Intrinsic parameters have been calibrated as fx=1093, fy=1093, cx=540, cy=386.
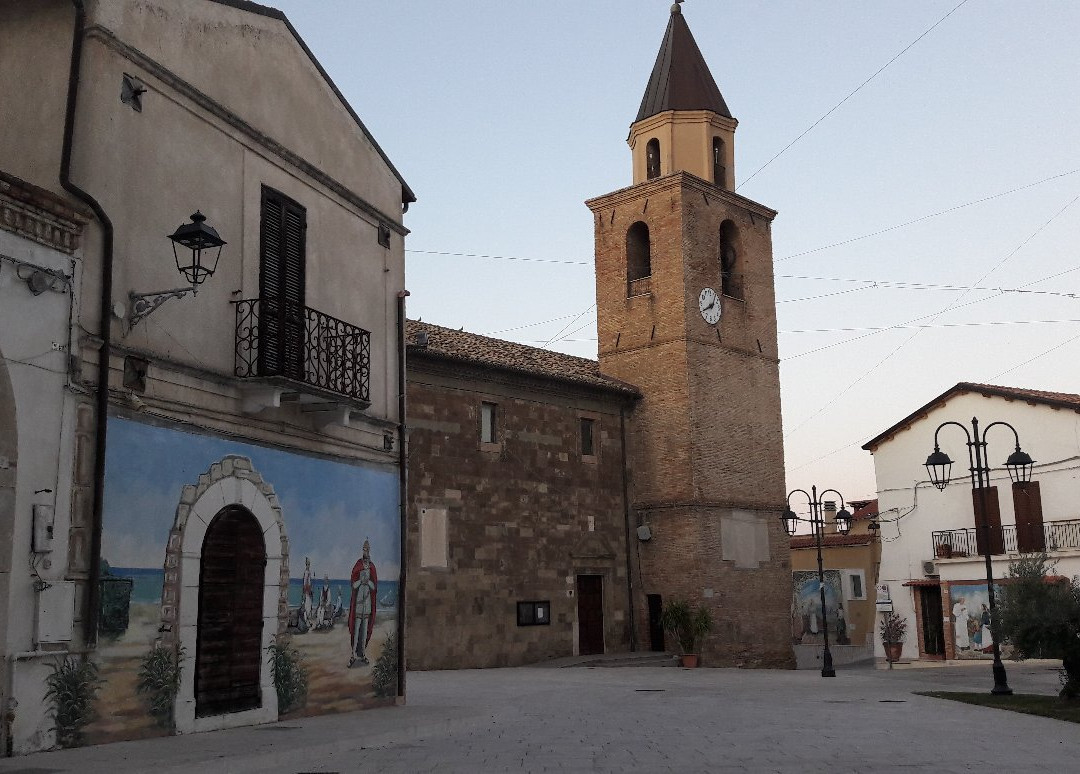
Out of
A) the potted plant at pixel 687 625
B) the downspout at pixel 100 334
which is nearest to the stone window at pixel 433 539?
the potted plant at pixel 687 625

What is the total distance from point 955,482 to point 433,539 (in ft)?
58.2

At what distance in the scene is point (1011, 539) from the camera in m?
32.7

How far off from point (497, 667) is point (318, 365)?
15.2 meters

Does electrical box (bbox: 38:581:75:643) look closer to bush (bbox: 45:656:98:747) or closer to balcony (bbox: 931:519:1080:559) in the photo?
bush (bbox: 45:656:98:747)

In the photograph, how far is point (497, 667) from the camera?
27.0 m

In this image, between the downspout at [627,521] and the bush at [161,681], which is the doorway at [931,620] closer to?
the downspout at [627,521]

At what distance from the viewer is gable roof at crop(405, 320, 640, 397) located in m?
26.7

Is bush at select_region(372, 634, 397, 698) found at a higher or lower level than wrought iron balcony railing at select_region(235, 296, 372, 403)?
lower

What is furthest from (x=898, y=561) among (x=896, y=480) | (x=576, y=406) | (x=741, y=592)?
(x=576, y=406)

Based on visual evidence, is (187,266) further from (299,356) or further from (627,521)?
(627,521)

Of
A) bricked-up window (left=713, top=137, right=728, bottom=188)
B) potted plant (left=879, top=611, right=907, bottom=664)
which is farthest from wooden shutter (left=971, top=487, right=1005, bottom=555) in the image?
bricked-up window (left=713, top=137, right=728, bottom=188)

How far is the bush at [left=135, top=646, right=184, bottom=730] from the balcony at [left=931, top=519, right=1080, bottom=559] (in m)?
26.3

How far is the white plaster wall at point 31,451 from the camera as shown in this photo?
960 centimetres

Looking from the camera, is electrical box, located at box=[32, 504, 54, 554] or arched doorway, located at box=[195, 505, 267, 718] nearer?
electrical box, located at box=[32, 504, 54, 554]
